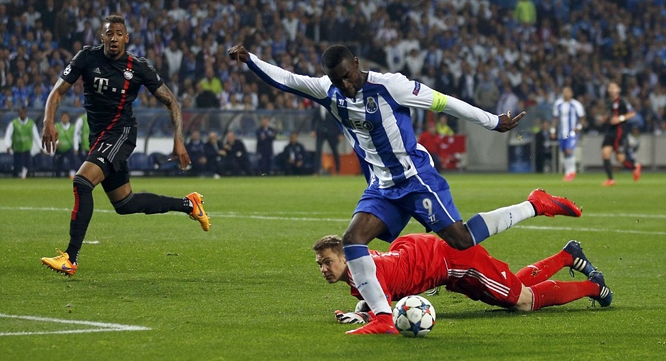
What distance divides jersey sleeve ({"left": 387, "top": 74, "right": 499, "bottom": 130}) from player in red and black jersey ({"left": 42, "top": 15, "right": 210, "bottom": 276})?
3.26m

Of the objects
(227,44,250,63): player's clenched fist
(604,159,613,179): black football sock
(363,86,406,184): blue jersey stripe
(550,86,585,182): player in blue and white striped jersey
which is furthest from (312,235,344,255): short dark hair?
(550,86,585,182): player in blue and white striped jersey

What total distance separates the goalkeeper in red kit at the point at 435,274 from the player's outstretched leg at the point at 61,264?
8.63 ft

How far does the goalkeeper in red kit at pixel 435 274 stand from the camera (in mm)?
7516

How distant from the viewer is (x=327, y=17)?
112 feet

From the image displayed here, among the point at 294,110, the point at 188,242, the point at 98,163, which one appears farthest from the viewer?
the point at 294,110

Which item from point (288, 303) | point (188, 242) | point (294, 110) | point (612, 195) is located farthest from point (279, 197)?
point (288, 303)

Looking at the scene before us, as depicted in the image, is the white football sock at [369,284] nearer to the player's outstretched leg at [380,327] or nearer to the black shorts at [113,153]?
the player's outstretched leg at [380,327]

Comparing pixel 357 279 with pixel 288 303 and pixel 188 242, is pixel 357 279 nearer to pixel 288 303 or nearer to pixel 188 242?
pixel 288 303

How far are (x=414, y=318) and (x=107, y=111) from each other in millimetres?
4355

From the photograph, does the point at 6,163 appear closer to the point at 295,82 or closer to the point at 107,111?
the point at 107,111

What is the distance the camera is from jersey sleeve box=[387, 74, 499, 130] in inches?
295

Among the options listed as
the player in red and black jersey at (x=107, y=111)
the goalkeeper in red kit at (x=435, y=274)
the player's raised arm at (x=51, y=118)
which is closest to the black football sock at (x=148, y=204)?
the player in red and black jersey at (x=107, y=111)

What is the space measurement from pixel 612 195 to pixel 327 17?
13840 mm

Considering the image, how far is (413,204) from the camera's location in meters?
7.54
